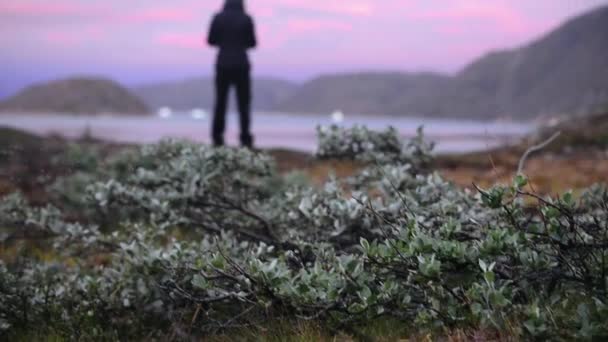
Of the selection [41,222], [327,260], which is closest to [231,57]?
[41,222]

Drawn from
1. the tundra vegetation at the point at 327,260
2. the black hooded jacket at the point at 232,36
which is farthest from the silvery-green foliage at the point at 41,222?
the black hooded jacket at the point at 232,36

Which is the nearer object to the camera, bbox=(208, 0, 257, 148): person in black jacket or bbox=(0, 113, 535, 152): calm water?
bbox=(0, 113, 535, 152): calm water

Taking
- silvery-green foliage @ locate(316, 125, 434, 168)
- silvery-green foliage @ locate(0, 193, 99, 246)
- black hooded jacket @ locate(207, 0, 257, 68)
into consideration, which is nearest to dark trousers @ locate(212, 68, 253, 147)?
black hooded jacket @ locate(207, 0, 257, 68)

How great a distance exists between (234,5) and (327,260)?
7.94m

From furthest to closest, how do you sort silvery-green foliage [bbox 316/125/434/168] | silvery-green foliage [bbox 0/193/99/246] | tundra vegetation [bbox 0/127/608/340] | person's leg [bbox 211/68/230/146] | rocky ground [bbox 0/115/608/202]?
person's leg [bbox 211/68/230/146] < rocky ground [bbox 0/115/608/202] < silvery-green foliage [bbox 316/125/434/168] < silvery-green foliage [bbox 0/193/99/246] < tundra vegetation [bbox 0/127/608/340]

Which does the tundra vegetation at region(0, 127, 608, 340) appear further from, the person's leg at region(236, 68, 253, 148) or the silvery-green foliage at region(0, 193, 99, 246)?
the person's leg at region(236, 68, 253, 148)

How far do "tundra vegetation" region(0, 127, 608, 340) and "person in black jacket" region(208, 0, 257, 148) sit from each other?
446cm

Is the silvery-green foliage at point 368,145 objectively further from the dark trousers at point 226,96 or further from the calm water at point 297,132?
the dark trousers at point 226,96

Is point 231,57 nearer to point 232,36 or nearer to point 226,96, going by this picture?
point 232,36

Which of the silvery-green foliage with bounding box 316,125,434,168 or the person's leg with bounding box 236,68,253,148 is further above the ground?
the person's leg with bounding box 236,68,253,148

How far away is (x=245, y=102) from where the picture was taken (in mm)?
10633

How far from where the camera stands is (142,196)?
183 inches

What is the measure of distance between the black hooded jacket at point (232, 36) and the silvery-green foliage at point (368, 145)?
17.1 feet

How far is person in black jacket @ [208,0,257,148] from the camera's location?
33.4 feet
